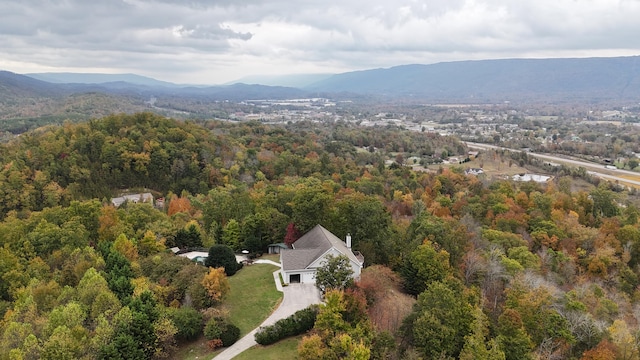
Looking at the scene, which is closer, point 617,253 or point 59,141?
point 617,253

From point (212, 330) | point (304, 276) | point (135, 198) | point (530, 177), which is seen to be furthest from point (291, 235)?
point (530, 177)

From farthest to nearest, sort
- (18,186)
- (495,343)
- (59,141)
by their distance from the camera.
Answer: (59,141) → (18,186) → (495,343)

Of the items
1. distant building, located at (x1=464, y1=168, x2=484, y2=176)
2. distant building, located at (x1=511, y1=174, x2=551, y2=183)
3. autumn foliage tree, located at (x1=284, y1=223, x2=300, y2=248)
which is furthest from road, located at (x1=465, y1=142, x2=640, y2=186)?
autumn foliage tree, located at (x1=284, y1=223, x2=300, y2=248)

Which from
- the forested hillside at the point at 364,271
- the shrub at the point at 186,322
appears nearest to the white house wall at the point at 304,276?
the forested hillside at the point at 364,271

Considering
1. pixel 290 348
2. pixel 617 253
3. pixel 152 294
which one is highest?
pixel 152 294

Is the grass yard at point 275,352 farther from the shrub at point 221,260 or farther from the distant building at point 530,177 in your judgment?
the distant building at point 530,177

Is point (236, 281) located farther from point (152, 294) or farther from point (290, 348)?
point (290, 348)

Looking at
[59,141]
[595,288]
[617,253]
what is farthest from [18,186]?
[617,253]
